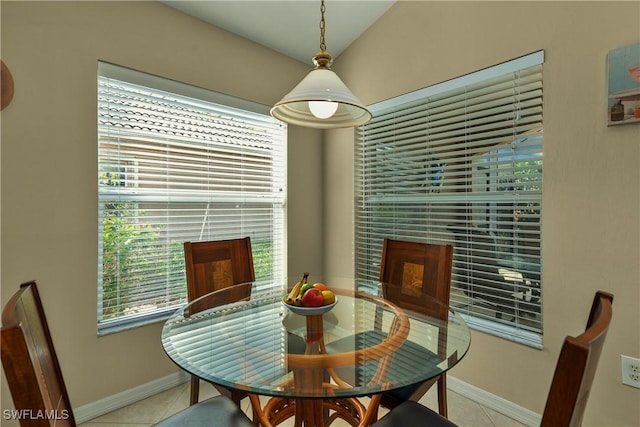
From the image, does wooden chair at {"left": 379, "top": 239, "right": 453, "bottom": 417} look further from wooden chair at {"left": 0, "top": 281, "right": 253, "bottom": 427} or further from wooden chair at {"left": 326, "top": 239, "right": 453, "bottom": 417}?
wooden chair at {"left": 0, "top": 281, "right": 253, "bottom": 427}

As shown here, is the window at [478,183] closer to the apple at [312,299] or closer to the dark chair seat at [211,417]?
the apple at [312,299]

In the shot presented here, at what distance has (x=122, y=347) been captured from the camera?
6.45ft

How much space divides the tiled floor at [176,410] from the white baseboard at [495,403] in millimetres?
28

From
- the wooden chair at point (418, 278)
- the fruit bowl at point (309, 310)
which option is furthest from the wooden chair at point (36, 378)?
the wooden chair at point (418, 278)

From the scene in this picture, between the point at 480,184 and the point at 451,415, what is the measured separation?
4.78 ft

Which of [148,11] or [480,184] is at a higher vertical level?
[148,11]

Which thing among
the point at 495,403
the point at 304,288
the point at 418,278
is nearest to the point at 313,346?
the point at 304,288

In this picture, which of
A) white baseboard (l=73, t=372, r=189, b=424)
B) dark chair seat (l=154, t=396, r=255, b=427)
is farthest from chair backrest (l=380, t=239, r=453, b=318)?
white baseboard (l=73, t=372, r=189, b=424)

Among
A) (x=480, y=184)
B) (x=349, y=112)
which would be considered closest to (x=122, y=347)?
(x=349, y=112)

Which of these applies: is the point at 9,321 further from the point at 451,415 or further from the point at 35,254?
the point at 451,415

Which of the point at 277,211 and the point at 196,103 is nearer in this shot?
the point at 196,103

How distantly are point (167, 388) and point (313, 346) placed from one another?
160 centimetres

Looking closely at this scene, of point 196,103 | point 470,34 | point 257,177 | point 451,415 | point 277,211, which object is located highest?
point 470,34

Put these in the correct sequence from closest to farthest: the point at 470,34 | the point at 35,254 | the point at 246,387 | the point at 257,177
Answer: the point at 246,387 → the point at 35,254 → the point at 470,34 → the point at 257,177
